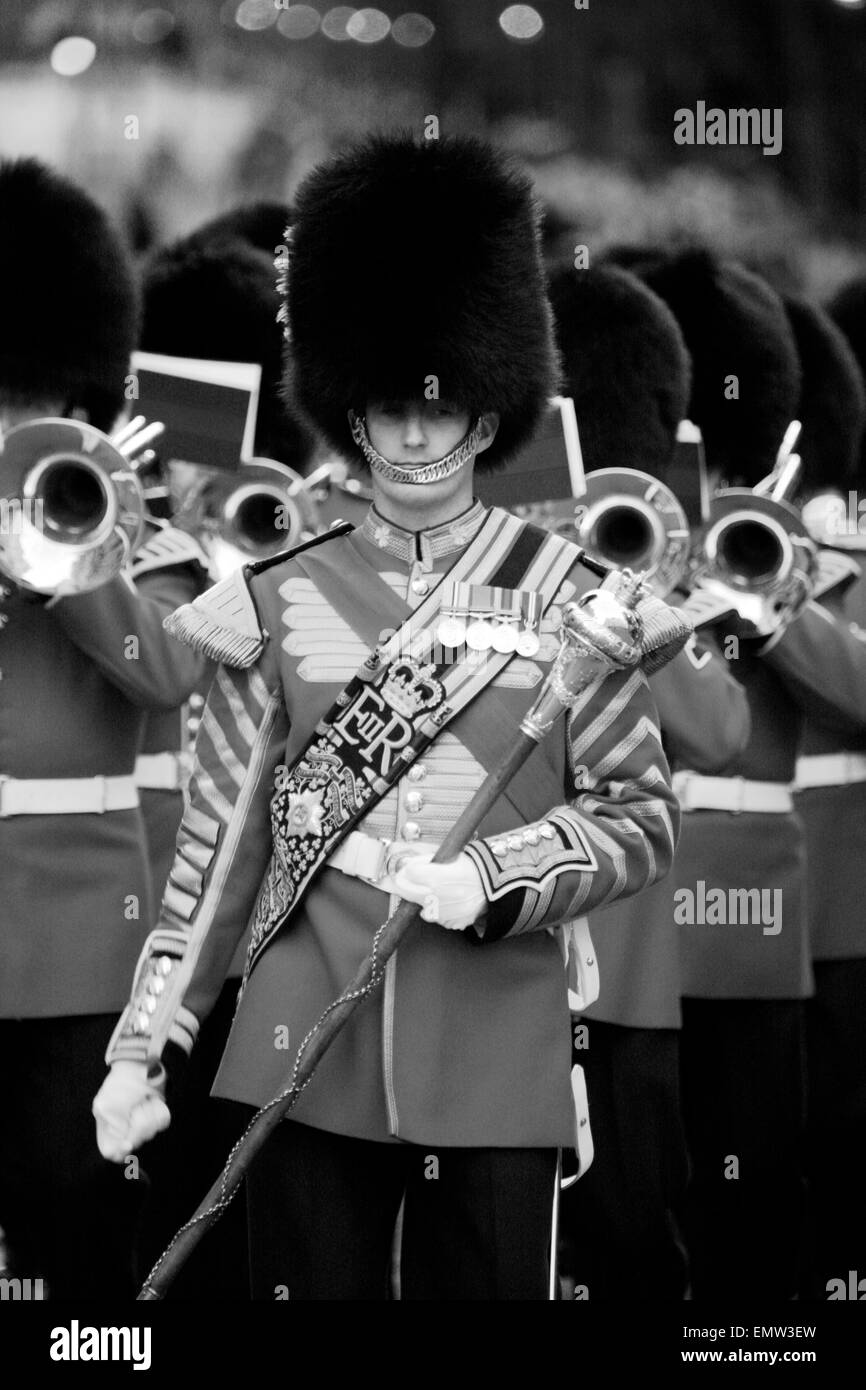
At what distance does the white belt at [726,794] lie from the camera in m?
5.35

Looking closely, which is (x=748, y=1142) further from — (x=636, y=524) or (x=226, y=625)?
(x=226, y=625)

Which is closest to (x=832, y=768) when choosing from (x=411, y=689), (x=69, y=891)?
(x=69, y=891)

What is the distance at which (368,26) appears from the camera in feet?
20.6

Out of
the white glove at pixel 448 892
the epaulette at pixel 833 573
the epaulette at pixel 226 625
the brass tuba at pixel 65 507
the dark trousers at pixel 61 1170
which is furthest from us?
the epaulette at pixel 833 573

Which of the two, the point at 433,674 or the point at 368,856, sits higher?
the point at 433,674

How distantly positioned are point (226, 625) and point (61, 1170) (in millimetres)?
1641

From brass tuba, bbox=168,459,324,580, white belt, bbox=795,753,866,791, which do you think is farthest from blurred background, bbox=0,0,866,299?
white belt, bbox=795,753,866,791

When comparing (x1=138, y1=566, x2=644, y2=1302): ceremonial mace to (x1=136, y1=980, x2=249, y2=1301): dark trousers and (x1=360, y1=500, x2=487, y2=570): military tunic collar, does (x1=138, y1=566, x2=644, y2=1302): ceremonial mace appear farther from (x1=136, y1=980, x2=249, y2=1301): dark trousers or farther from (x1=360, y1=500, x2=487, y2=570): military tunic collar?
(x1=136, y1=980, x2=249, y2=1301): dark trousers

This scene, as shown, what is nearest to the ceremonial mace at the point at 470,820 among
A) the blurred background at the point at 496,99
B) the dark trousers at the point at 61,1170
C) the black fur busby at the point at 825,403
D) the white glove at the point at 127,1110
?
the white glove at the point at 127,1110

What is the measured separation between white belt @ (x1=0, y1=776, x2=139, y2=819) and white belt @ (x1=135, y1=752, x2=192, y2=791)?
0.58m

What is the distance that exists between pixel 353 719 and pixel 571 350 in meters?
2.44

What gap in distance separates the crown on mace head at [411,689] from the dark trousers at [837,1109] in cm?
271

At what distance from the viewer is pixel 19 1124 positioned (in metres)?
4.52
